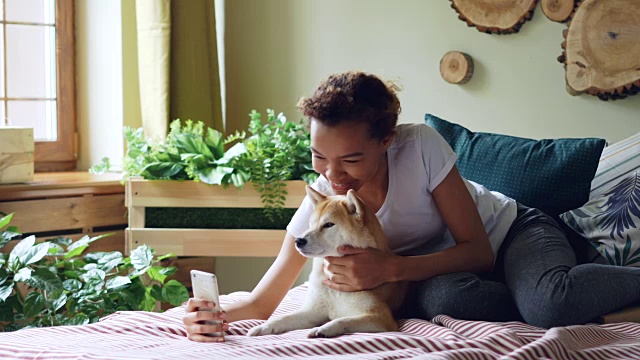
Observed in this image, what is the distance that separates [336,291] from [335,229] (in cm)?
13

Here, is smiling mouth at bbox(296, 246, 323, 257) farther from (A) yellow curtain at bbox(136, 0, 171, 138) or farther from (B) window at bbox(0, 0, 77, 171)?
(B) window at bbox(0, 0, 77, 171)

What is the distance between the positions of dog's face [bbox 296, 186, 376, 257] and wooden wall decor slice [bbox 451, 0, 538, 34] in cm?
134

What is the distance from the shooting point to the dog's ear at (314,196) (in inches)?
68.2

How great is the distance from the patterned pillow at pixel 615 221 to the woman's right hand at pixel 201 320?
3.24 ft

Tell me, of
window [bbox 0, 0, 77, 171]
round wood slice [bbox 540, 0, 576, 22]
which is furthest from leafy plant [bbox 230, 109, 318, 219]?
window [bbox 0, 0, 77, 171]

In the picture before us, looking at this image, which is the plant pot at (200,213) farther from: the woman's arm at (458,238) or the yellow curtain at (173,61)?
the woman's arm at (458,238)

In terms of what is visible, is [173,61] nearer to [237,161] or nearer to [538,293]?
[237,161]

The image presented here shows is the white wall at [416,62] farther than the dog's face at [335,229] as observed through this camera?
Yes

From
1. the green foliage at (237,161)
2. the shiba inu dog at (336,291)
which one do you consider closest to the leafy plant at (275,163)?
the green foliage at (237,161)

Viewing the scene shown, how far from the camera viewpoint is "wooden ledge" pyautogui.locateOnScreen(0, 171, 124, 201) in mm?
2996

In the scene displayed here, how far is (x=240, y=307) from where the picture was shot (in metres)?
1.81

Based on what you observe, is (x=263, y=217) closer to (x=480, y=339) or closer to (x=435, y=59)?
(x=435, y=59)

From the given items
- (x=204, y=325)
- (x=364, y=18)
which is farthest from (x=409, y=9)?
(x=204, y=325)

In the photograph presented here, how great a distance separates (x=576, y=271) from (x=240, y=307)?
71 cm
